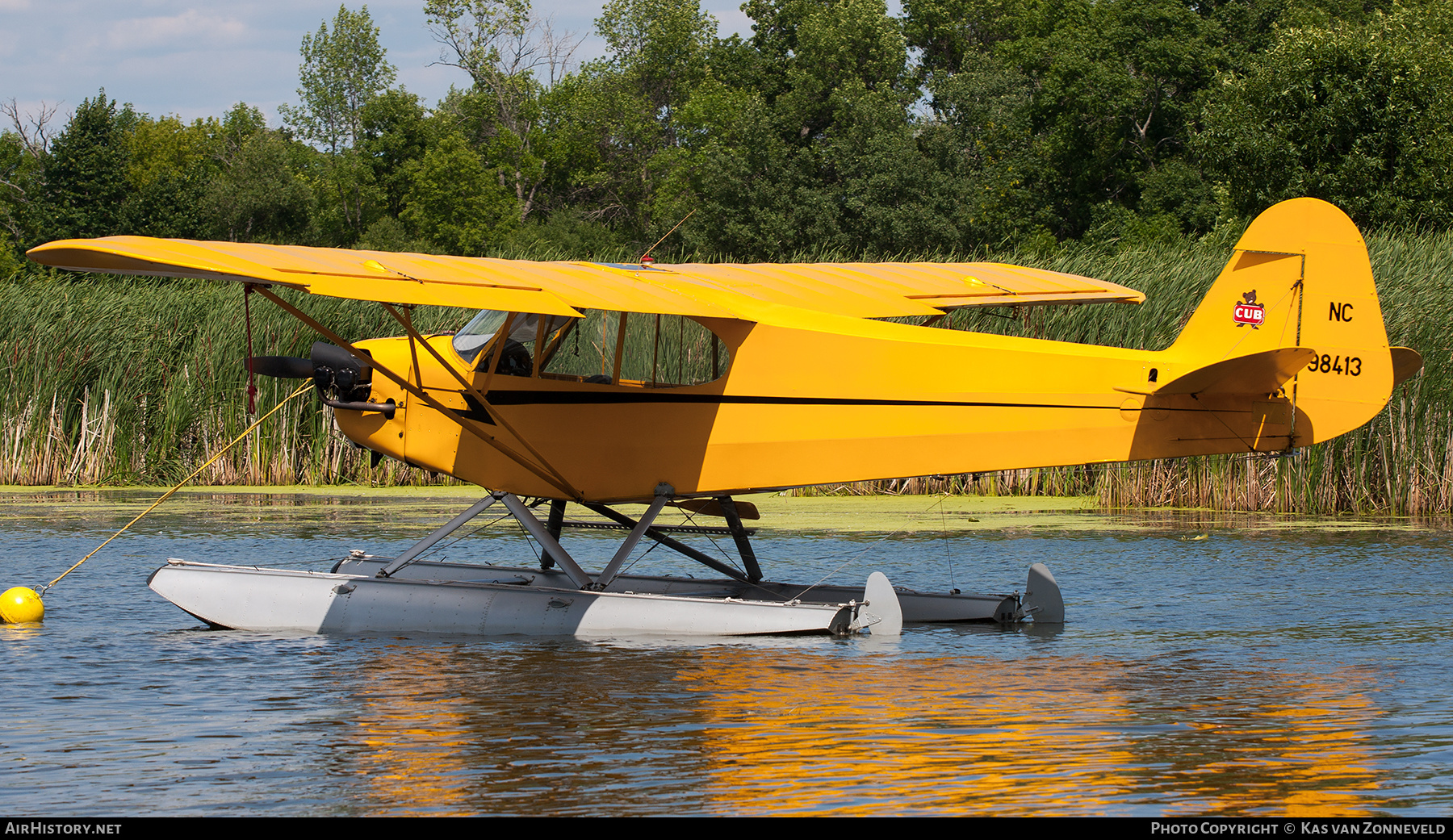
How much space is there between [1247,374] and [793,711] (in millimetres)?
3539

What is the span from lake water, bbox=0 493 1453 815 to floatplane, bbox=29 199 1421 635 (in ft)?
1.21

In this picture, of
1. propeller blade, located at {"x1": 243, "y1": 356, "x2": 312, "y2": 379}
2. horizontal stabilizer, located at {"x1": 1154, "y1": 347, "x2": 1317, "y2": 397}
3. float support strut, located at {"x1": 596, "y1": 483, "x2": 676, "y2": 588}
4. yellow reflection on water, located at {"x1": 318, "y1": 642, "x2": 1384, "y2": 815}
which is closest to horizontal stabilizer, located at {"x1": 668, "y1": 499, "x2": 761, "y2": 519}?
float support strut, located at {"x1": 596, "y1": 483, "x2": 676, "y2": 588}

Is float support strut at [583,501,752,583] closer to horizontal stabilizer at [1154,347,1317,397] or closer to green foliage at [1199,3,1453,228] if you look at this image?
horizontal stabilizer at [1154,347,1317,397]

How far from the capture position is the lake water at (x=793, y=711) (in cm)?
528

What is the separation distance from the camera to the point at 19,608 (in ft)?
30.3

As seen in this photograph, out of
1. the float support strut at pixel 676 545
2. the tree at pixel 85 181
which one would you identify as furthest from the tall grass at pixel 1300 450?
the tree at pixel 85 181

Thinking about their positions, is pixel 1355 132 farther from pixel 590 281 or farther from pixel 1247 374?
pixel 590 281

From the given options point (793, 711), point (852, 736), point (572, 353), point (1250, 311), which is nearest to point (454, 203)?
point (572, 353)

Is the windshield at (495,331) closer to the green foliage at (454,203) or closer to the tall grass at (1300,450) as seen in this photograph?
the tall grass at (1300,450)

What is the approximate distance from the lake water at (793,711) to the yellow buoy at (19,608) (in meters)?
0.24

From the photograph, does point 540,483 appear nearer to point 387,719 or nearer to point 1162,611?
point 387,719

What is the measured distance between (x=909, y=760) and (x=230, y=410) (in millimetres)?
14860

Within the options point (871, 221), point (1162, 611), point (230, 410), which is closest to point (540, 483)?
point (1162, 611)
